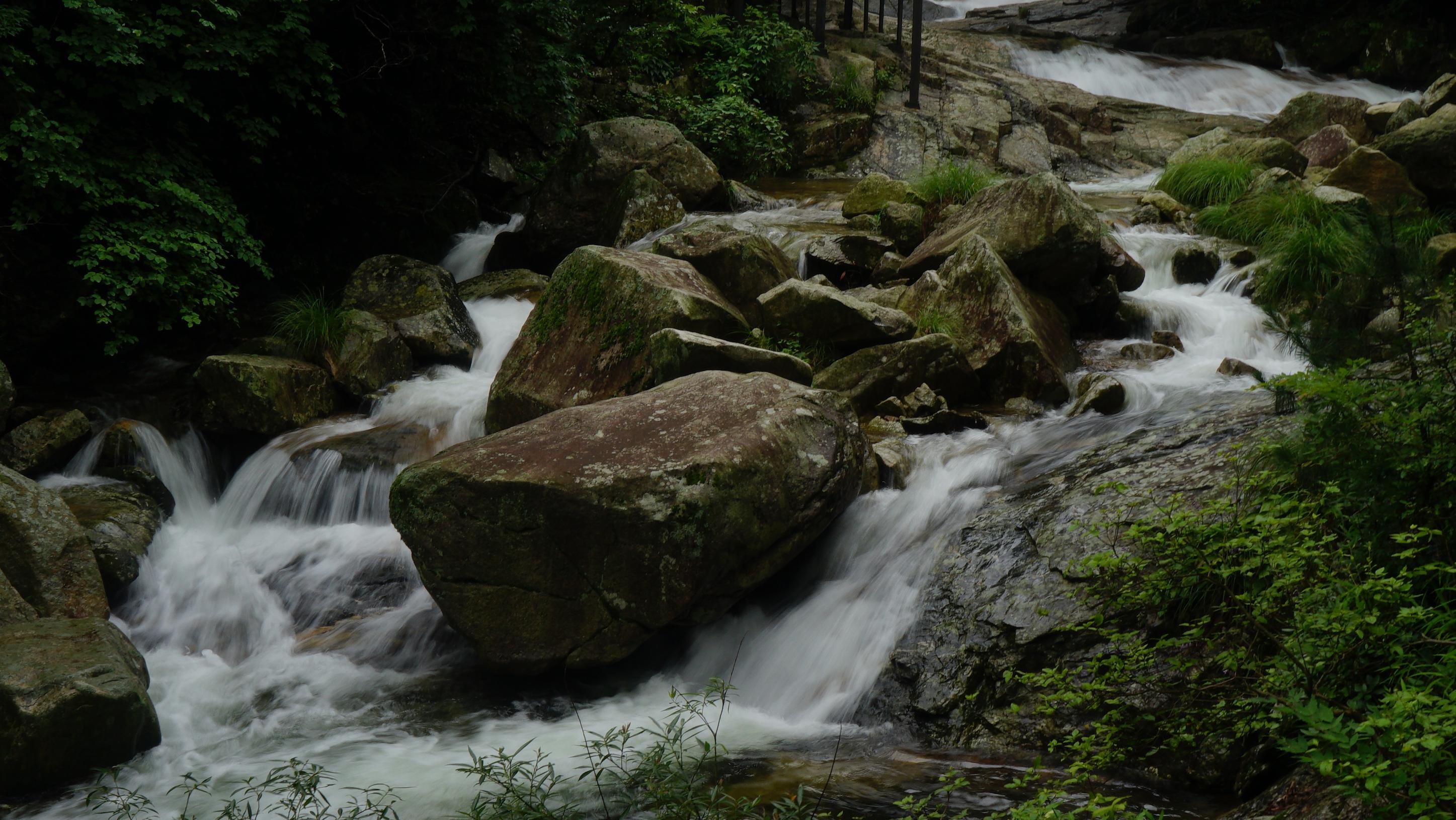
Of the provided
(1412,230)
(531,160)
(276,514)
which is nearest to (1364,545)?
(1412,230)

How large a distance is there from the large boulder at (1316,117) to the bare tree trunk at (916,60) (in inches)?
230

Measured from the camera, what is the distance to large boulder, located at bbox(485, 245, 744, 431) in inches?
285

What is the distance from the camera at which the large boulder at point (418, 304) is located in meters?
9.22

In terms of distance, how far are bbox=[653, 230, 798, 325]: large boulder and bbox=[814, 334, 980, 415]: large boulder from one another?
56.9 inches

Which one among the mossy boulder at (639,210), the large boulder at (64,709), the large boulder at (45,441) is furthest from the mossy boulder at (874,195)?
the large boulder at (64,709)

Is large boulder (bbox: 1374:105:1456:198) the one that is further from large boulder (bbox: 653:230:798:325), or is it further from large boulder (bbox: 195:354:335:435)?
large boulder (bbox: 195:354:335:435)

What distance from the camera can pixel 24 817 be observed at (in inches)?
171

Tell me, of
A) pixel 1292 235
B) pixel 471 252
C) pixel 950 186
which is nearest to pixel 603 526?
pixel 950 186

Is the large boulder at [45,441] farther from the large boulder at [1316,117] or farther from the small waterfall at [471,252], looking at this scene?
the large boulder at [1316,117]

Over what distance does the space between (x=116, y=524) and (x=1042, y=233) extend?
762 centimetres

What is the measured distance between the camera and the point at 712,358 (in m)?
6.68

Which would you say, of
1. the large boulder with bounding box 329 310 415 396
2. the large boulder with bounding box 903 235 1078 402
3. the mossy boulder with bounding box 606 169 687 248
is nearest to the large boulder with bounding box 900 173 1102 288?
the large boulder with bounding box 903 235 1078 402

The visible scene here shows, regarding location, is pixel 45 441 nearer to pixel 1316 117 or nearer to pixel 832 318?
pixel 832 318

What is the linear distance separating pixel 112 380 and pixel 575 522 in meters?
6.55
